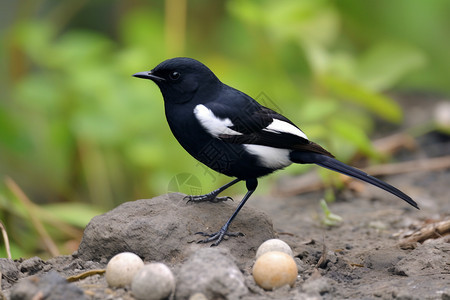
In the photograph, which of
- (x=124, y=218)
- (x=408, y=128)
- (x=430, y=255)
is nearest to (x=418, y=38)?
(x=408, y=128)

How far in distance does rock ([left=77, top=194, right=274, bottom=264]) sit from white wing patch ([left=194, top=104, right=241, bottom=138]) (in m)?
0.48

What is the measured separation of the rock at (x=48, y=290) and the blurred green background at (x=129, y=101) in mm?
2046

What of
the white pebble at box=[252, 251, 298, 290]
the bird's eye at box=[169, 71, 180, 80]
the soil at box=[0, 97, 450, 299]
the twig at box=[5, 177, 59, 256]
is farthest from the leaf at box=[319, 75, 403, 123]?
the white pebble at box=[252, 251, 298, 290]

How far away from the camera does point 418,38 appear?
26.6ft

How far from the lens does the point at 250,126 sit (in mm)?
3689

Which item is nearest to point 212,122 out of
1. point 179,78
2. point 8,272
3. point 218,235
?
point 179,78

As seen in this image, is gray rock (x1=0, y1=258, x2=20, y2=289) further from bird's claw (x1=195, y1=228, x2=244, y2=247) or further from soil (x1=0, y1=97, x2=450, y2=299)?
bird's claw (x1=195, y1=228, x2=244, y2=247)

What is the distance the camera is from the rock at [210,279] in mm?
2674

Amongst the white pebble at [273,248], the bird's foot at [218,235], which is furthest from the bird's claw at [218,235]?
the white pebble at [273,248]

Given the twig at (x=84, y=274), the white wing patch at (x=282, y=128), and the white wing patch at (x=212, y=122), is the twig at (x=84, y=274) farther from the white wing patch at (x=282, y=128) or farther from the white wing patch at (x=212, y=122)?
the white wing patch at (x=282, y=128)

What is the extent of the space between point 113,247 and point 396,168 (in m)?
3.27

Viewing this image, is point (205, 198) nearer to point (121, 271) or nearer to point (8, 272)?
point (121, 271)

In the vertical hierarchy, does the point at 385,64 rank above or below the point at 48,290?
above

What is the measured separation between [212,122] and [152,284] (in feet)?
3.96
